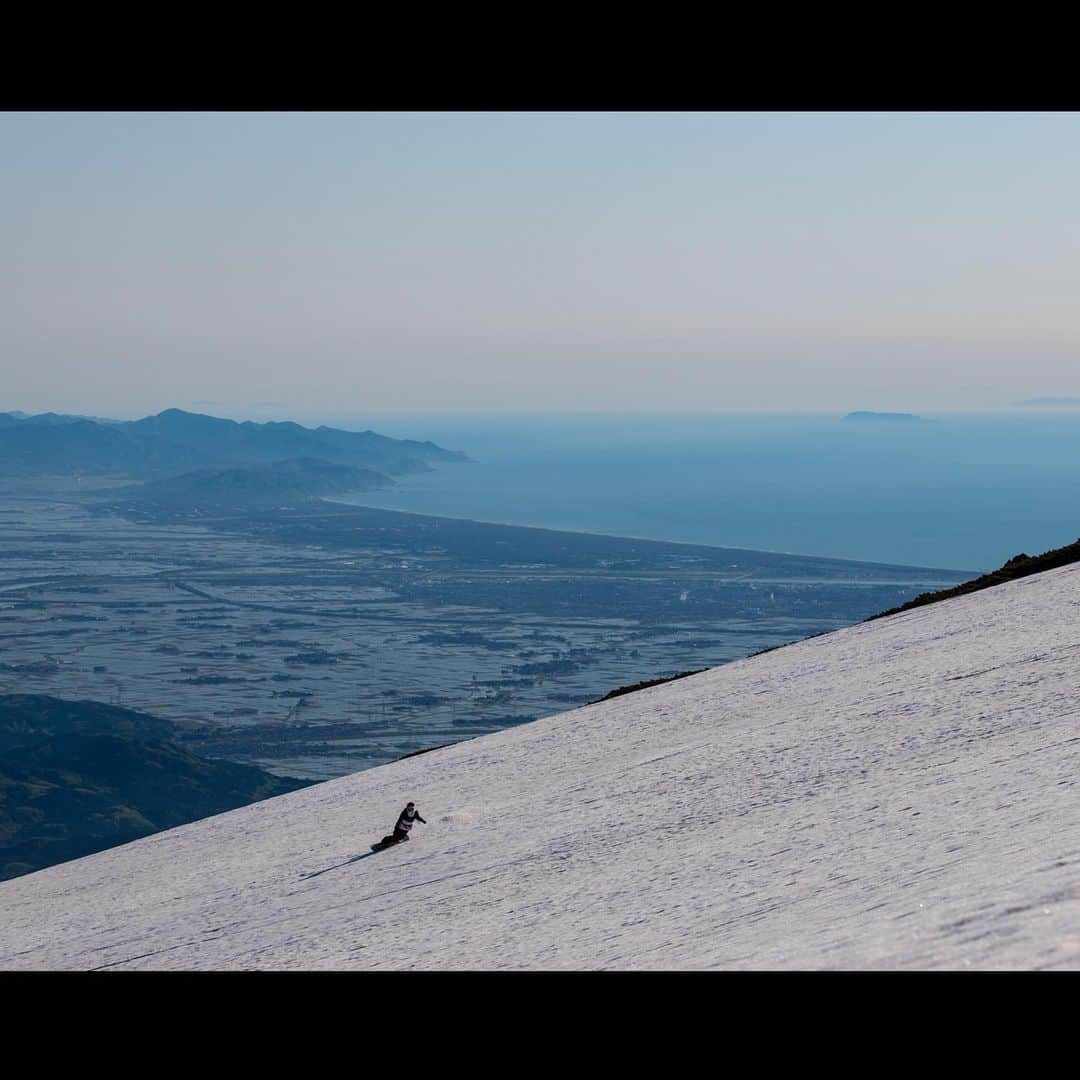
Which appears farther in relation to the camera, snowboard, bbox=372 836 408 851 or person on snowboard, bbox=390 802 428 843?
snowboard, bbox=372 836 408 851

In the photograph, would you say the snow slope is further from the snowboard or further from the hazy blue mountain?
the hazy blue mountain

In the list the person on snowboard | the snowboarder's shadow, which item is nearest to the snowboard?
the person on snowboard

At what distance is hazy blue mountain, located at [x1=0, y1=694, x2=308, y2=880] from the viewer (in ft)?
544

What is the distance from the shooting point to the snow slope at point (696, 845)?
948 centimetres

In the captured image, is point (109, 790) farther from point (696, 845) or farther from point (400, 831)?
point (696, 845)

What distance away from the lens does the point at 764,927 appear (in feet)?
32.4

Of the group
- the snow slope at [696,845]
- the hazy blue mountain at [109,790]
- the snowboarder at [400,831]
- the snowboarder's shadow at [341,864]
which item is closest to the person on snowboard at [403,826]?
the snowboarder at [400,831]

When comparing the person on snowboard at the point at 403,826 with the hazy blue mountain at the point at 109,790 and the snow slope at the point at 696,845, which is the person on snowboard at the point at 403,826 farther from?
the hazy blue mountain at the point at 109,790

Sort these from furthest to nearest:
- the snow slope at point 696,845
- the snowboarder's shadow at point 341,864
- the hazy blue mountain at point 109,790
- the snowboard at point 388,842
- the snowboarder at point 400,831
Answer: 1. the hazy blue mountain at point 109,790
2. the snowboard at point 388,842
3. the snowboarder at point 400,831
4. the snowboarder's shadow at point 341,864
5. the snow slope at point 696,845

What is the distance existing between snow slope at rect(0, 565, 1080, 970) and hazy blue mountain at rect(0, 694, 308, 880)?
466 ft

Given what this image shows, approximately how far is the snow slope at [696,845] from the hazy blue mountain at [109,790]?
142027mm

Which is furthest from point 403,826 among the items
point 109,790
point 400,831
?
point 109,790
